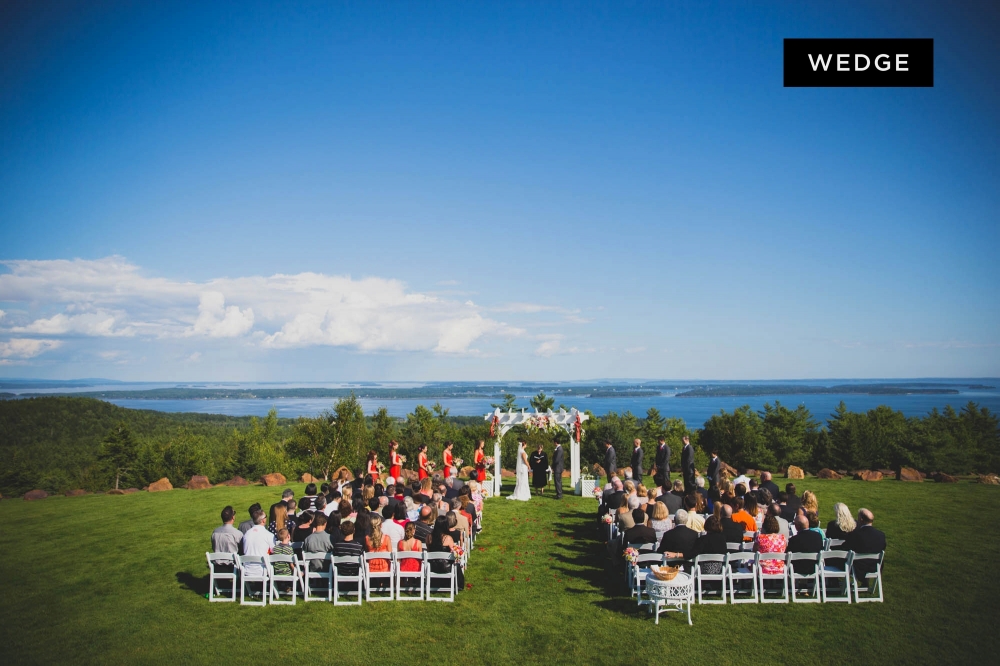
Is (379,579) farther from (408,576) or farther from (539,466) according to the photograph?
(539,466)

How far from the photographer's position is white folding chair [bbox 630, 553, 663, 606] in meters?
7.77

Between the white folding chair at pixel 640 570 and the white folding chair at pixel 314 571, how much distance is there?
4.27m

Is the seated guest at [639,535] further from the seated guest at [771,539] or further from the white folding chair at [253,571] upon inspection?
the white folding chair at [253,571]

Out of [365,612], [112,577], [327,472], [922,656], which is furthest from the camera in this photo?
[327,472]

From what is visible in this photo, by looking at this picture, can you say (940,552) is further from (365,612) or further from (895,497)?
(365,612)

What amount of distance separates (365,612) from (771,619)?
525cm

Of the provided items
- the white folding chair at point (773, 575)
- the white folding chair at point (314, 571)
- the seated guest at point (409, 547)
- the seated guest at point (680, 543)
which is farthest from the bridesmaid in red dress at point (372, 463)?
the white folding chair at point (773, 575)

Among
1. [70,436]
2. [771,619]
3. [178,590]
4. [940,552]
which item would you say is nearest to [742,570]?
[771,619]

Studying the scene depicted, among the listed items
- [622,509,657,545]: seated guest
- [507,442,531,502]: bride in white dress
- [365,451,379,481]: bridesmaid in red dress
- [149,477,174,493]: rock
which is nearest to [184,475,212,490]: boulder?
[149,477,174,493]: rock

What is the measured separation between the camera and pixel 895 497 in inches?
604

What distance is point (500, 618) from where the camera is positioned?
757 centimetres

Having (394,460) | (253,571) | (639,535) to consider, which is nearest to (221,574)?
(253,571)

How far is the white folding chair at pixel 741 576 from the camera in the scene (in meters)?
7.80

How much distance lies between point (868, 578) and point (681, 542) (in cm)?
276
